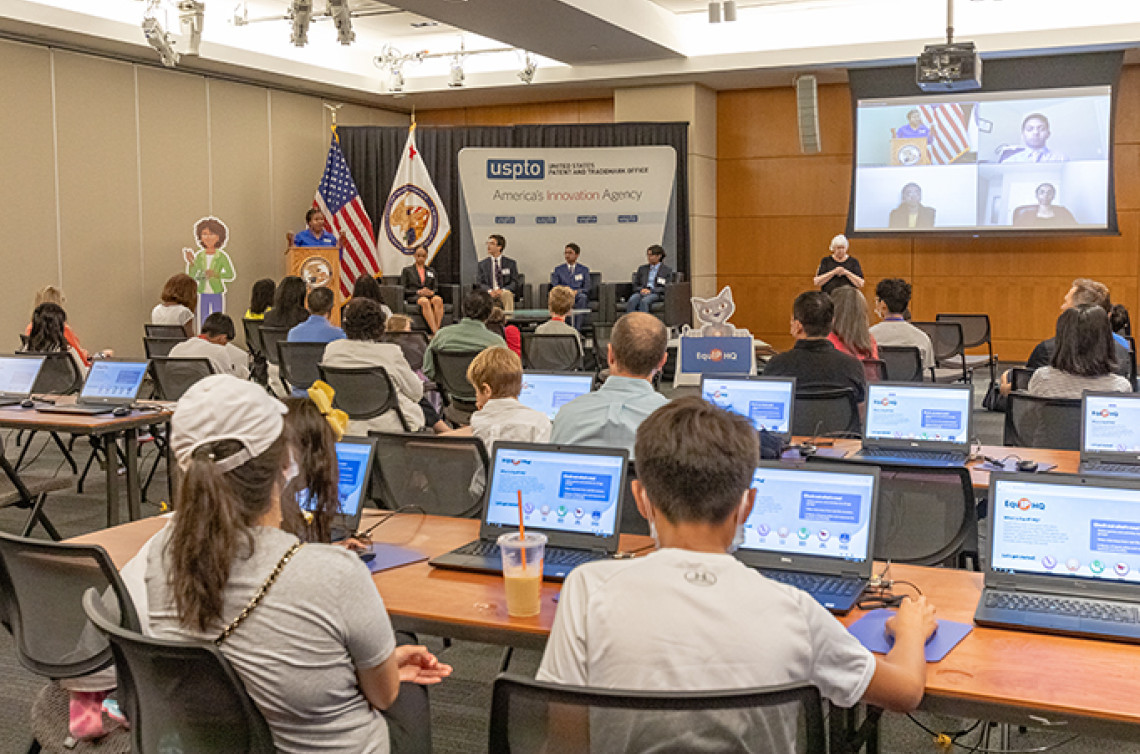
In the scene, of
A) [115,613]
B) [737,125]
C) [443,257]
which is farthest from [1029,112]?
[115,613]

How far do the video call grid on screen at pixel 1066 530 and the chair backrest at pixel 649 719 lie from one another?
43.9 inches

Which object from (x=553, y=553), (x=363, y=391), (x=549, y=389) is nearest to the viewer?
(x=553, y=553)

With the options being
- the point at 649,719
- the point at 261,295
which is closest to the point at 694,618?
the point at 649,719

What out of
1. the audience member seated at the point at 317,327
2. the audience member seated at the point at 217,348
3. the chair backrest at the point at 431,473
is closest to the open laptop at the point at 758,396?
the chair backrest at the point at 431,473

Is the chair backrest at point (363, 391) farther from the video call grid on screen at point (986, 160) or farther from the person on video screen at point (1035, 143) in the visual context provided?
the person on video screen at point (1035, 143)

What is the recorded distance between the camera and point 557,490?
2824 millimetres

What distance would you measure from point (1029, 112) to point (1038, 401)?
8786 millimetres

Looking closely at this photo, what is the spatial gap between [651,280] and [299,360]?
6.69 m

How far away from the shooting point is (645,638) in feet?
5.18

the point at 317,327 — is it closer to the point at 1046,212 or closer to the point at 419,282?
the point at 419,282

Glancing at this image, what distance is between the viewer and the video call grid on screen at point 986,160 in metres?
12.0

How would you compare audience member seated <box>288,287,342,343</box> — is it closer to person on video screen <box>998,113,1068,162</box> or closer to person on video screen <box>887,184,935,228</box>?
person on video screen <box>887,184,935,228</box>

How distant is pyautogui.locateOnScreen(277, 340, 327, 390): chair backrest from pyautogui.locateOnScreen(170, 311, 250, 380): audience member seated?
31 centimetres

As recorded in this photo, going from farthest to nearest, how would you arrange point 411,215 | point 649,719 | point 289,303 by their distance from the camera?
point 411,215 < point 289,303 < point 649,719
